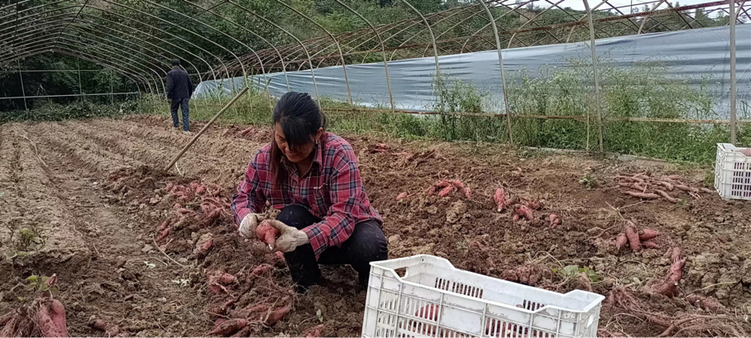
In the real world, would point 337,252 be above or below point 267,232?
below

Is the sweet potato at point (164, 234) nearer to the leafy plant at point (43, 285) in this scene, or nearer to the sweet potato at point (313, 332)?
the leafy plant at point (43, 285)

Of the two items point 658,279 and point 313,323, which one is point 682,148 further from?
point 313,323

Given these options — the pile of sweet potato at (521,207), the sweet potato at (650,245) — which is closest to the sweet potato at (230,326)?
the pile of sweet potato at (521,207)

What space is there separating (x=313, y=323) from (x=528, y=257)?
66.8 inches

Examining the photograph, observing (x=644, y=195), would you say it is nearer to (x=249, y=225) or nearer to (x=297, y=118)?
(x=297, y=118)

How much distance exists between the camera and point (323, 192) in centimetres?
320

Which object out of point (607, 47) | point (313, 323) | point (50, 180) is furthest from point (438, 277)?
point (607, 47)

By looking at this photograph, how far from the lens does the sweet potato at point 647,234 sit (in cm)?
402

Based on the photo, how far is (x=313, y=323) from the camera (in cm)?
302

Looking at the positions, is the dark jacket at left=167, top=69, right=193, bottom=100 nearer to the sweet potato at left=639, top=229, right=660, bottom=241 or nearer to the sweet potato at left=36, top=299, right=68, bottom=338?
the sweet potato at left=36, top=299, right=68, bottom=338

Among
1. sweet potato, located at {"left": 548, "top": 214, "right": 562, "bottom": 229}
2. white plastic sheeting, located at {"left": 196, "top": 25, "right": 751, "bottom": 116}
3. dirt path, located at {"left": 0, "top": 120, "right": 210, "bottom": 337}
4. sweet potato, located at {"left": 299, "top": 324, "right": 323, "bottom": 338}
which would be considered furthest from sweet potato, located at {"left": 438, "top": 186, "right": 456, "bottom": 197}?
white plastic sheeting, located at {"left": 196, "top": 25, "right": 751, "bottom": 116}

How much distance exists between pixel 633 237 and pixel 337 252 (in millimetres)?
2171

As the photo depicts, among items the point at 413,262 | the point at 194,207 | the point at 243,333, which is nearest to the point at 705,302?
the point at 413,262

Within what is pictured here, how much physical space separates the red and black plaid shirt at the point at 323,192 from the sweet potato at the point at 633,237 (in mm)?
1918
